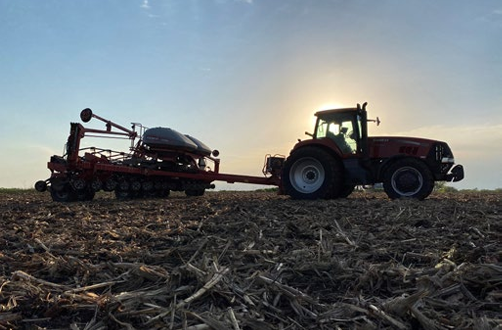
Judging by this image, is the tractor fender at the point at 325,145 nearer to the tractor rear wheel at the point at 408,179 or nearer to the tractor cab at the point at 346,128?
the tractor cab at the point at 346,128

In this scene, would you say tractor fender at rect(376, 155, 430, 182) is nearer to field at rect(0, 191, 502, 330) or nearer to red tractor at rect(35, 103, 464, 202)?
red tractor at rect(35, 103, 464, 202)

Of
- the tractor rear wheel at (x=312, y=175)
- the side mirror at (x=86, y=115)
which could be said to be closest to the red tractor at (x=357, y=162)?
the tractor rear wheel at (x=312, y=175)

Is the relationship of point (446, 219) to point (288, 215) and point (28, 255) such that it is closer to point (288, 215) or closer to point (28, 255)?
point (288, 215)

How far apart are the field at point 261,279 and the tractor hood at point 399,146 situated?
4.93 meters

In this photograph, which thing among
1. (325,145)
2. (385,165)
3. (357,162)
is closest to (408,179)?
(385,165)

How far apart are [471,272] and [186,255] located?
2.23 m

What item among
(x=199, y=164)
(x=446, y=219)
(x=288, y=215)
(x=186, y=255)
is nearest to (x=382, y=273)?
(x=186, y=255)

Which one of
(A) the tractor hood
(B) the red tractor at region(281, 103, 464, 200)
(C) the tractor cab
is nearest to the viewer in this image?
(B) the red tractor at region(281, 103, 464, 200)

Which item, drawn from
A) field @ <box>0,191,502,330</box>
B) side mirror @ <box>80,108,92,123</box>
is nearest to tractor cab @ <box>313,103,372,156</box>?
field @ <box>0,191,502,330</box>

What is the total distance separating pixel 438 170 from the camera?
9344 mm

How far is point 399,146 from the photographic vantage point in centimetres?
954

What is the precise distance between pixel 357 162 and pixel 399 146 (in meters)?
1.03

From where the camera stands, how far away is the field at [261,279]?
2.18m

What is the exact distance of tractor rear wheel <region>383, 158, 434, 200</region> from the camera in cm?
891
